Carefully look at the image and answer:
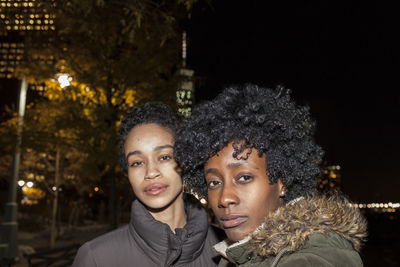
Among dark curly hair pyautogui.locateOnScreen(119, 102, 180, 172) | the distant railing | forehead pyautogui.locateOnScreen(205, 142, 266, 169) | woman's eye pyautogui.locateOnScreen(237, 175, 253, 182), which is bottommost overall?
the distant railing

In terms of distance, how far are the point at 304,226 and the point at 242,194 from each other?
0.39 meters

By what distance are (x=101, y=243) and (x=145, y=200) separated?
41 centimetres

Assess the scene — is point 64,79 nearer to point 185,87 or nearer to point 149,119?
point 185,87

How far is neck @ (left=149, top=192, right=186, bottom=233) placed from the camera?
289 centimetres

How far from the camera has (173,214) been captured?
2.94 m

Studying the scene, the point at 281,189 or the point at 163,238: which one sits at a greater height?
the point at 281,189

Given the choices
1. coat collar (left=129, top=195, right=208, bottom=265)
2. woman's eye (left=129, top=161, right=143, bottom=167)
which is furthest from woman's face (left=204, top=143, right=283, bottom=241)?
woman's eye (left=129, top=161, right=143, bottom=167)

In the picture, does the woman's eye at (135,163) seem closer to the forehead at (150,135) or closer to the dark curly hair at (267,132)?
the forehead at (150,135)

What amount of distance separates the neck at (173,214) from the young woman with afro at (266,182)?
20.5 inches

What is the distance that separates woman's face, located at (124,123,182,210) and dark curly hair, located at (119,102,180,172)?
0.06 m

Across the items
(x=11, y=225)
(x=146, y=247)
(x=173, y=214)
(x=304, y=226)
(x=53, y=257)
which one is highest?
(x=304, y=226)

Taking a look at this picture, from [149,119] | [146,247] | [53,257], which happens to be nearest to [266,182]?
[146,247]

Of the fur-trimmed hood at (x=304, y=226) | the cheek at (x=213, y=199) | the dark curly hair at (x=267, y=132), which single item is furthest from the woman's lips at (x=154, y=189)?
the fur-trimmed hood at (x=304, y=226)

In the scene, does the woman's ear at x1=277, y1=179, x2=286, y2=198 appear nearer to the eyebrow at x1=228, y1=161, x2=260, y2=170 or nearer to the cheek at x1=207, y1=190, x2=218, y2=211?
the eyebrow at x1=228, y1=161, x2=260, y2=170
